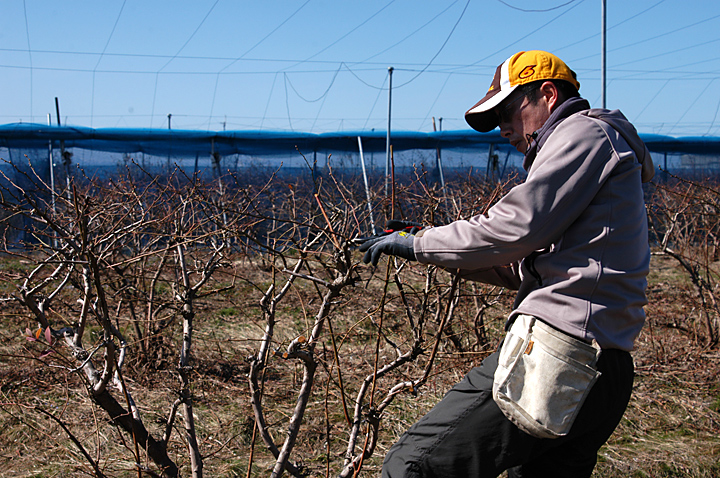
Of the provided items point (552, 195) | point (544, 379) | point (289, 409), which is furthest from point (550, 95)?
point (289, 409)

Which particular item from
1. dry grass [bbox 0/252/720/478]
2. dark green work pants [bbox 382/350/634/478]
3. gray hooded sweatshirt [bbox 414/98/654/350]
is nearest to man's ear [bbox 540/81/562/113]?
gray hooded sweatshirt [bbox 414/98/654/350]

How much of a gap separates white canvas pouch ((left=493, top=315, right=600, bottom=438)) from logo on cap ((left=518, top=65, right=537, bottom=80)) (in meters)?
0.69

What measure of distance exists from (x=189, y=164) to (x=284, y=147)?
2.22 m

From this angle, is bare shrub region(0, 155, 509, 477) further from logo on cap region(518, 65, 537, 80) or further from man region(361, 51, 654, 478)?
logo on cap region(518, 65, 537, 80)

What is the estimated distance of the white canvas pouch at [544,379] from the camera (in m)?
1.39

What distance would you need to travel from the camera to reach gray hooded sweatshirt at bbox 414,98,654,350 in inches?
54.2

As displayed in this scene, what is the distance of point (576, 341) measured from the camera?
138 centimetres

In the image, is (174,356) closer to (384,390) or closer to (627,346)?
(384,390)

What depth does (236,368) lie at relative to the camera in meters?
4.90

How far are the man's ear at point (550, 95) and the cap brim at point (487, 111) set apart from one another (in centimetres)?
8

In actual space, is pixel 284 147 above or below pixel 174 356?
above

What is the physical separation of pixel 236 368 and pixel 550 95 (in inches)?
157

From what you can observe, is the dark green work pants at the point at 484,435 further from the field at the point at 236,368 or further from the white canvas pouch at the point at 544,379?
the field at the point at 236,368

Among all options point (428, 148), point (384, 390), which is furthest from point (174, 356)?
point (428, 148)
